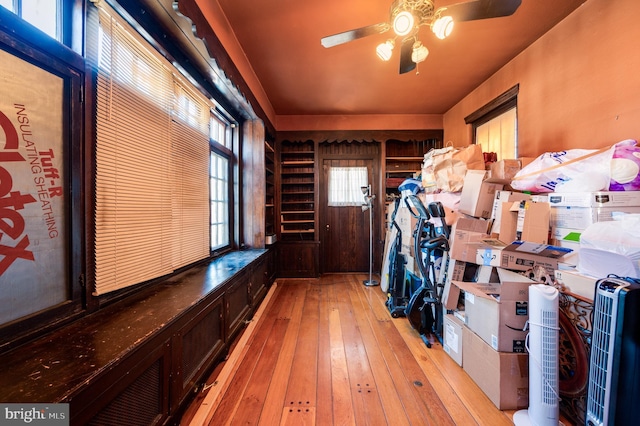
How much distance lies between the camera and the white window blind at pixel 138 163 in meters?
1.37

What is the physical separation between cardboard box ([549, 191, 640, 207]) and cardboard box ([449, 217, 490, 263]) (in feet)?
2.10

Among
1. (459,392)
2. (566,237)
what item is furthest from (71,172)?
(566,237)

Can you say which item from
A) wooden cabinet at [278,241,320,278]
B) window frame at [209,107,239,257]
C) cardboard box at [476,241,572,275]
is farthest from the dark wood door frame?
cardboard box at [476,241,572,275]

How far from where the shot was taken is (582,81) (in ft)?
6.93

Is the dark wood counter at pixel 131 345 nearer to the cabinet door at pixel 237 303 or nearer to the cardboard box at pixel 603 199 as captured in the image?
the cabinet door at pixel 237 303

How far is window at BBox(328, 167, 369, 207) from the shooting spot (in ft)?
15.9

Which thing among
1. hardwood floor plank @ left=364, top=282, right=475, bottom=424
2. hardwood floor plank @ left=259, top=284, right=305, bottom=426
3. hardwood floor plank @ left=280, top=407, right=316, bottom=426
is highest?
hardwood floor plank @ left=364, top=282, right=475, bottom=424

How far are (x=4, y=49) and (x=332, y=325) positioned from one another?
9.59 ft

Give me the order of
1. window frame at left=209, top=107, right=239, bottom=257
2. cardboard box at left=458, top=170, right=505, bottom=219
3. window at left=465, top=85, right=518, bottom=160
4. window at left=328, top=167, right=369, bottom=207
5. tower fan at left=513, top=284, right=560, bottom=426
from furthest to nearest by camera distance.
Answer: window at left=328, top=167, right=369, bottom=207
window frame at left=209, top=107, right=239, bottom=257
window at left=465, top=85, right=518, bottom=160
cardboard box at left=458, top=170, right=505, bottom=219
tower fan at left=513, top=284, right=560, bottom=426

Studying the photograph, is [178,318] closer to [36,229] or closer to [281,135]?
[36,229]

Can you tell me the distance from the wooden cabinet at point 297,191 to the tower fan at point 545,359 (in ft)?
11.6

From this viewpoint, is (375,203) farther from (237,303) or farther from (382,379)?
(382,379)

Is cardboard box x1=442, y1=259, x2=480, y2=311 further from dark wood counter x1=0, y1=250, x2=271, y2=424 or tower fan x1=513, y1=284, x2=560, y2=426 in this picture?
dark wood counter x1=0, y1=250, x2=271, y2=424

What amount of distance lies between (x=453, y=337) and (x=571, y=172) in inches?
61.5
